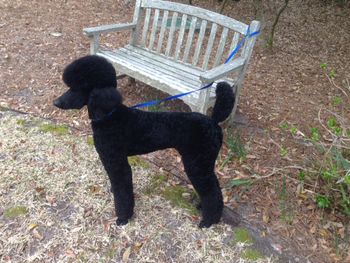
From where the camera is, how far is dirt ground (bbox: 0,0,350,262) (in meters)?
2.84

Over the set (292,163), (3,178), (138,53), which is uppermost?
(138,53)

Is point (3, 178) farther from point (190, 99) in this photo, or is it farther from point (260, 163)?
point (260, 163)

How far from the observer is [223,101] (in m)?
2.17

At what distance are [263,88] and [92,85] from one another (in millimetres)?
3239

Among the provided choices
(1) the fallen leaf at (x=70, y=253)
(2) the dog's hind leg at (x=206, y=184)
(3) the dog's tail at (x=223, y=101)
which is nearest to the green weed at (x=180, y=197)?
(2) the dog's hind leg at (x=206, y=184)

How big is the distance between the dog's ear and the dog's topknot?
6 centimetres

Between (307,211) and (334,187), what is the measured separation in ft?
0.99

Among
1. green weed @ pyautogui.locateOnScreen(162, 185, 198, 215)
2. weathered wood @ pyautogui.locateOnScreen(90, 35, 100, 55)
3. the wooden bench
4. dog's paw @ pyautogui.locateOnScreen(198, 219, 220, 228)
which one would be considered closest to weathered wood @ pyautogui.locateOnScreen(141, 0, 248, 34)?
the wooden bench

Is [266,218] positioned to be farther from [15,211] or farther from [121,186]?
[15,211]

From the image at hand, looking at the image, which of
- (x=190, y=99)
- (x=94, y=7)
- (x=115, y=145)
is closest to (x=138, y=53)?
(x=190, y=99)

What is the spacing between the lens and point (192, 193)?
10.0 feet

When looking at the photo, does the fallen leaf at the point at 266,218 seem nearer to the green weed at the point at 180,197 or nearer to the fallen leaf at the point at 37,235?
the green weed at the point at 180,197

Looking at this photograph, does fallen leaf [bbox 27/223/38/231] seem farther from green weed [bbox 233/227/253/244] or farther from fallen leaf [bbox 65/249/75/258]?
green weed [bbox 233/227/253/244]

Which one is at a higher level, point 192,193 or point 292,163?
point 292,163
